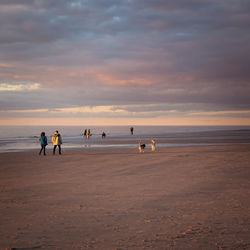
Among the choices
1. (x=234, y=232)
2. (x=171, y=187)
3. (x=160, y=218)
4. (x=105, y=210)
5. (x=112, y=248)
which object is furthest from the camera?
(x=171, y=187)

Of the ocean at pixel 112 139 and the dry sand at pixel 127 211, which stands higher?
the ocean at pixel 112 139

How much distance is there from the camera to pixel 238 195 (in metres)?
9.88

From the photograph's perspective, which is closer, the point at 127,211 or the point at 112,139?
the point at 127,211

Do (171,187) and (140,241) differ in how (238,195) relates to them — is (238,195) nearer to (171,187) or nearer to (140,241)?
(171,187)

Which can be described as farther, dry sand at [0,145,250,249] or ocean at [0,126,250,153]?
ocean at [0,126,250,153]

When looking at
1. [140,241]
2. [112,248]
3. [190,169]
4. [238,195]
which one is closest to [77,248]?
[112,248]

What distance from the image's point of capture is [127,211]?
827cm

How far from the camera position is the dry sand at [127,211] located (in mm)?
6129

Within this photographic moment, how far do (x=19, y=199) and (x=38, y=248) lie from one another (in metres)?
4.52

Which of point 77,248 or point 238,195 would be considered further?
point 238,195

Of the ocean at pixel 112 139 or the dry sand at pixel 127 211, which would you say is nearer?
the dry sand at pixel 127 211

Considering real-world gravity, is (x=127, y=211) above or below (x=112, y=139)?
below

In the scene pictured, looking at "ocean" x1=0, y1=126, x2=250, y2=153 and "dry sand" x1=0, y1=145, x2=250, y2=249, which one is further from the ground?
"ocean" x1=0, y1=126, x2=250, y2=153

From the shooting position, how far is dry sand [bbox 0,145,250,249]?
20.1 feet
